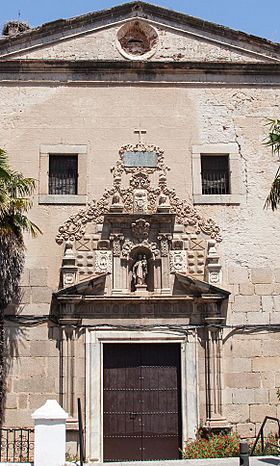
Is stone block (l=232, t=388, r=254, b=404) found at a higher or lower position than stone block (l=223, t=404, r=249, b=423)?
higher

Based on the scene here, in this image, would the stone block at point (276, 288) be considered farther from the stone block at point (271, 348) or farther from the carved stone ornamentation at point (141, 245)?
the carved stone ornamentation at point (141, 245)

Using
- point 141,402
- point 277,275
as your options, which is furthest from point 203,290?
point 141,402

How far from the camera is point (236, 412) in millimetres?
13219

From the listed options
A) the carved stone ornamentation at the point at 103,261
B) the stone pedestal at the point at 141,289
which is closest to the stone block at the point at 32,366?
the carved stone ornamentation at the point at 103,261

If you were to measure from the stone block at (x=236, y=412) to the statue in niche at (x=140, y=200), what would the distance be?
4433 millimetres

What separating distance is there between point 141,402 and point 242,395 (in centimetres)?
205

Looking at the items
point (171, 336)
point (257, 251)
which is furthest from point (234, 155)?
point (171, 336)

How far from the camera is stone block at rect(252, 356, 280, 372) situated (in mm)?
13445

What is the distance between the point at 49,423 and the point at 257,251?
20.1 ft

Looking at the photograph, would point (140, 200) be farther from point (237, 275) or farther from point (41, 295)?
point (41, 295)

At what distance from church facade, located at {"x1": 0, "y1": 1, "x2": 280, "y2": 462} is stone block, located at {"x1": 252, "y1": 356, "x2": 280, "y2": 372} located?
21 millimetres

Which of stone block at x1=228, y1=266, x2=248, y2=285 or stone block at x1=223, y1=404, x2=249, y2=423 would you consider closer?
stone block at x1=223, y1=404, x2=249, y2=423

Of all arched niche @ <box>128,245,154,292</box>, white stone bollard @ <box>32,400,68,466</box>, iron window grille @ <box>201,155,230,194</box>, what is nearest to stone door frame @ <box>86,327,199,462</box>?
arched niche @ <box>128,245,154,292</box>

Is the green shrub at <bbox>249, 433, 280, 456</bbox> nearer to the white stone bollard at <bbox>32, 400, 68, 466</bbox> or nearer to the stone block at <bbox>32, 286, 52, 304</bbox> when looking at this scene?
the white stone bollard at <bbox>32, 400, 68, 466</bbox>
